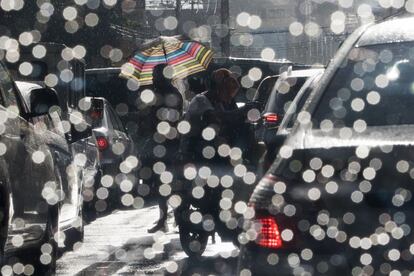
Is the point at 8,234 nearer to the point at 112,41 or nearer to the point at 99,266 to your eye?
the point at 99,266

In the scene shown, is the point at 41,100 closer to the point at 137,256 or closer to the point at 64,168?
the point at 64,168

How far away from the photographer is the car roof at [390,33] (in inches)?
211

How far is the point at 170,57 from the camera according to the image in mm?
14828

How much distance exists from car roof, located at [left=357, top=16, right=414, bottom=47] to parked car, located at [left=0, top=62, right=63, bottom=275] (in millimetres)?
2415

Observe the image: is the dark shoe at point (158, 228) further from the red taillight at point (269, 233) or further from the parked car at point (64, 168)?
the red taillight at point (269, 233)

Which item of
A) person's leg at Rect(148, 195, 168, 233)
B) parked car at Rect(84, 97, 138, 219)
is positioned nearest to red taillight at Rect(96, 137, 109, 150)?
parked car at Rect(84, 97, 138, 219)

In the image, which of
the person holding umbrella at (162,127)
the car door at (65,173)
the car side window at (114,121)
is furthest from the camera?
the car side window at (114,121)

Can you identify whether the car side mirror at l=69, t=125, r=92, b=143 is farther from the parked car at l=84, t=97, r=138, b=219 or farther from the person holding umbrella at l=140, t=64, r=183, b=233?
the parked car at l=84, t=97, r=138, b=219

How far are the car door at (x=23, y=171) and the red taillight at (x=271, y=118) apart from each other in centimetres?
403

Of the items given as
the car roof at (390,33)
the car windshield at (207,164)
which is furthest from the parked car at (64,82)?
the car roof at (390,33)

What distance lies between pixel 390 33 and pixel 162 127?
7548 millimetres

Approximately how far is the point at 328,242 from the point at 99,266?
6.60m

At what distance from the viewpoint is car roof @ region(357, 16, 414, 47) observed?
537 cm

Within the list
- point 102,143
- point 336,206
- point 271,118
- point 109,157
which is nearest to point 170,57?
point 271,118
